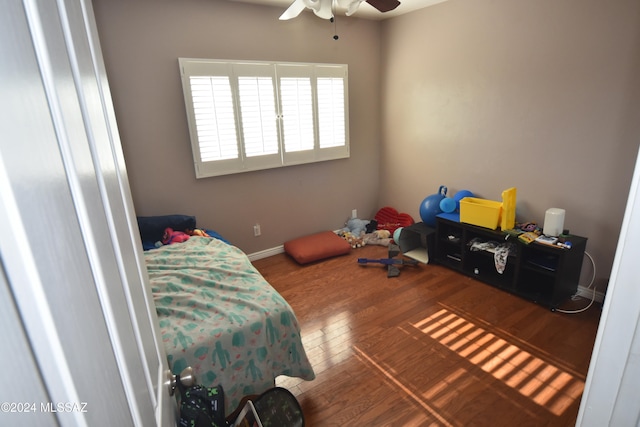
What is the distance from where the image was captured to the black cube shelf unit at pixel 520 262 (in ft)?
8.21

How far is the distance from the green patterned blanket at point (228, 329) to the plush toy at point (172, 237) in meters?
0.60

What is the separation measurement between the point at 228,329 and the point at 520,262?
2401 millimetres

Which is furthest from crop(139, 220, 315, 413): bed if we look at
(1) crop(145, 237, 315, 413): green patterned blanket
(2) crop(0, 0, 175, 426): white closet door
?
(2) crop(0, 0, 175, 426): white closet door

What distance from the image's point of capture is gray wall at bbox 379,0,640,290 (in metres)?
2.34

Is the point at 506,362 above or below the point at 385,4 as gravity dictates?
below

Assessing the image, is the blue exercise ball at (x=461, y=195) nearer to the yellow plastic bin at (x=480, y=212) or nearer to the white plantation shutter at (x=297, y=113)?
the yellow plastic bin at (x=480, y=212)

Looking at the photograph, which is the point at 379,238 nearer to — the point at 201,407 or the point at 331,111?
the point at 331,111

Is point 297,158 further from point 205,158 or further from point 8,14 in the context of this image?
point 8,14

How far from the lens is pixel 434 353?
2.18 meters

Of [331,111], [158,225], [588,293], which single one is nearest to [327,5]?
[331,111]

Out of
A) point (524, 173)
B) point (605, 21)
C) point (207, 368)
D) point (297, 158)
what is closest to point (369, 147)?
point (297, 158)

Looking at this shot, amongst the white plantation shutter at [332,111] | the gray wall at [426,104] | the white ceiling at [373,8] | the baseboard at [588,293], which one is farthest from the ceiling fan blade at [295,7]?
the baseboard at [588,293]

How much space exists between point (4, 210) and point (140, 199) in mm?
3124

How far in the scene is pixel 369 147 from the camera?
14.2 feet
